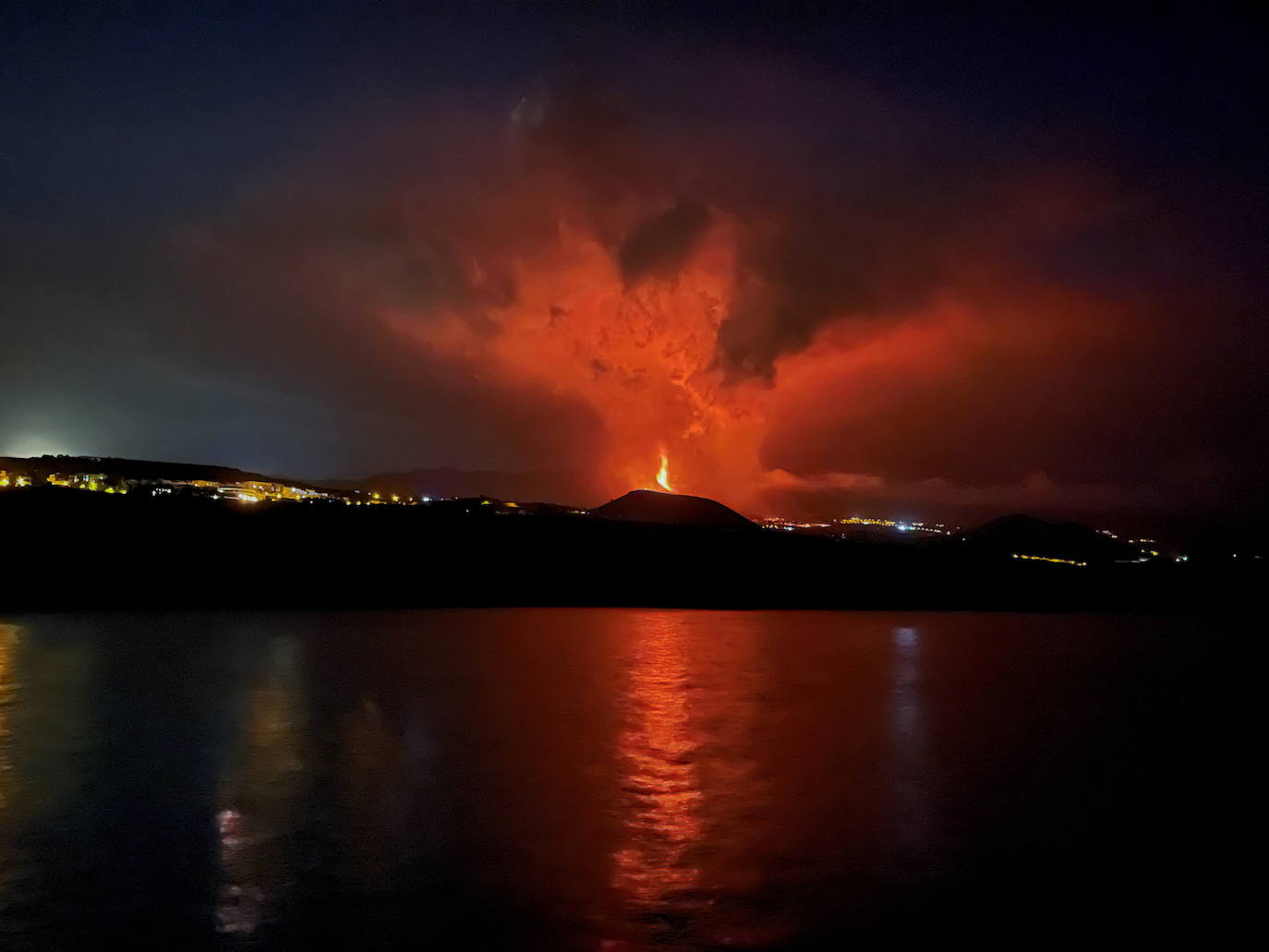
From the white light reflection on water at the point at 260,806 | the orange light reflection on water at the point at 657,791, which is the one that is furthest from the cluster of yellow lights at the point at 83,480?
the orange light reflection on water at the point at 657,791

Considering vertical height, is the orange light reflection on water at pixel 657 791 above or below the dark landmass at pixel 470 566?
below

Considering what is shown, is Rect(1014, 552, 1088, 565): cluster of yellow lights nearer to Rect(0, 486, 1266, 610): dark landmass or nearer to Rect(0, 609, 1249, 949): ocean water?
Rect(0, 486, 1266, 610): dark landmass

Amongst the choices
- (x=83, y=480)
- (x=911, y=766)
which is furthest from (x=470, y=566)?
(x=83, y=480)

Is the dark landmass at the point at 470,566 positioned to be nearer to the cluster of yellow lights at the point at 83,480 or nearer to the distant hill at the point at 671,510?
the distant hill at the point at 671,510

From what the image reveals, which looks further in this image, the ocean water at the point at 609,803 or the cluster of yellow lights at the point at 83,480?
the cluster of yellow lights at the point at 83,480

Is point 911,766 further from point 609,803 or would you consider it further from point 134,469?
point 134,469
